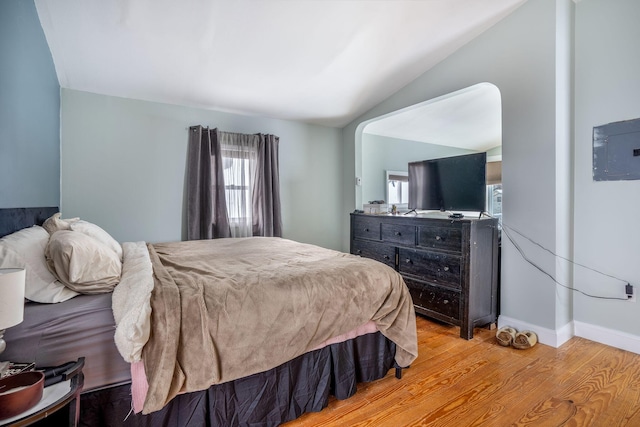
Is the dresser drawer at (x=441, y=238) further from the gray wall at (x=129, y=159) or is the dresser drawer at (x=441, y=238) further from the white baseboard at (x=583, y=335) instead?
the gray wall at (x=129, y=159)

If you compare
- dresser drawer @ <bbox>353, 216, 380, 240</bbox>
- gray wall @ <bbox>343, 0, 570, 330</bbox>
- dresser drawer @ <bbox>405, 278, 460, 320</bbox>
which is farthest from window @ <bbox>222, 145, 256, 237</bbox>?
gray wall @ <bbox>343, 0, 570, 330</bbox>

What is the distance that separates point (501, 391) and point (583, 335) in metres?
1.27

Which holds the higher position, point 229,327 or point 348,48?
point 348,48

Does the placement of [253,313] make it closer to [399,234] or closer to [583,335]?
[399,234]

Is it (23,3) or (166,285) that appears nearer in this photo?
(166,285)

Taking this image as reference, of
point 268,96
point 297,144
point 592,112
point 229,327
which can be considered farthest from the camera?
point 297,144

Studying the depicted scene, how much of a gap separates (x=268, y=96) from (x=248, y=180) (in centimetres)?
110

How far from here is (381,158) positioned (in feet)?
16.4

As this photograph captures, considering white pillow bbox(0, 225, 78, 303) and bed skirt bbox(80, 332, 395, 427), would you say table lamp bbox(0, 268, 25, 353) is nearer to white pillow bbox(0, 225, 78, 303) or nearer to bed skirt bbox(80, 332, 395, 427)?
white pillow bbox(0, 225, 78, 303)

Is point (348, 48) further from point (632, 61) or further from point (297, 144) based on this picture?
point (632, 61)

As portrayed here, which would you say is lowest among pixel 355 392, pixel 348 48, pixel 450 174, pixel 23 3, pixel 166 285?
pixel 355 392

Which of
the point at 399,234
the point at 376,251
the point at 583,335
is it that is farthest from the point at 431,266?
the point at 583,335

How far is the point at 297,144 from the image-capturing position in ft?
14.5

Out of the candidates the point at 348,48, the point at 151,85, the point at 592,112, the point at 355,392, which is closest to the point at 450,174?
the point at 592,112
